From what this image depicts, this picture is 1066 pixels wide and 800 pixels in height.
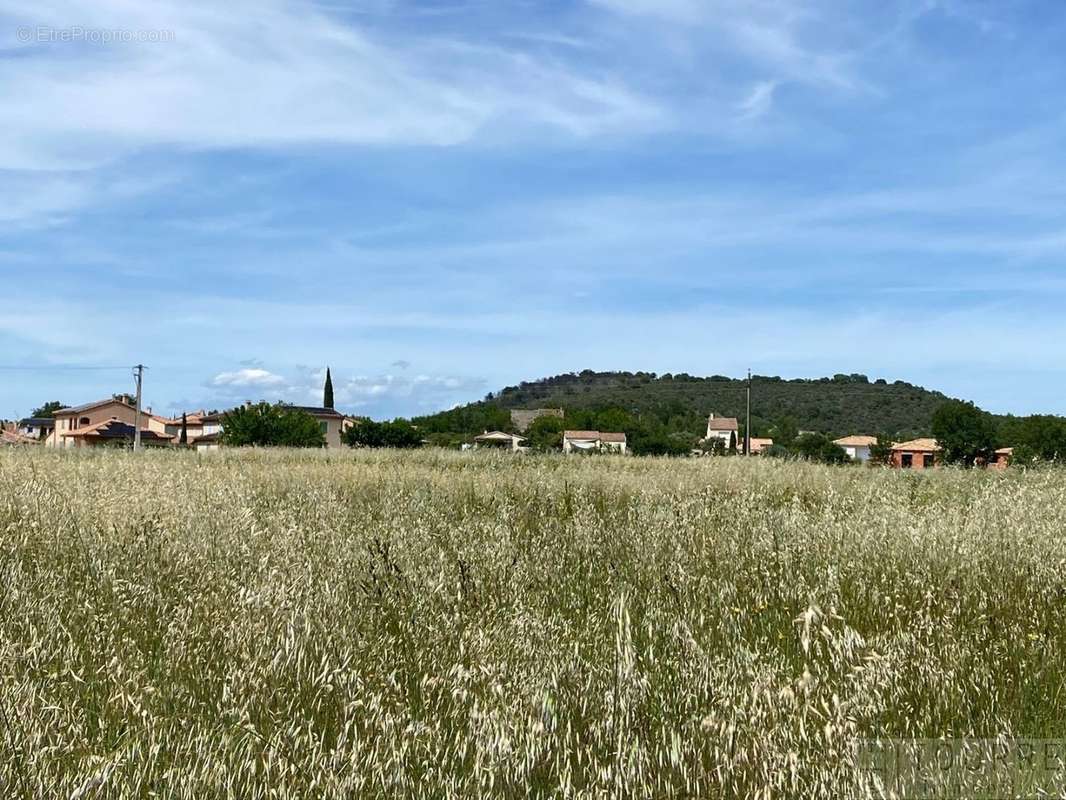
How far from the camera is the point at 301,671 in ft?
8.94

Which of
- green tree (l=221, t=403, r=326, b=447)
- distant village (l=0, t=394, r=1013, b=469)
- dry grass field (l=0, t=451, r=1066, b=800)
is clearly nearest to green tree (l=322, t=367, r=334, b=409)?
distant village (l=0, t=394, r=1013, b=469)

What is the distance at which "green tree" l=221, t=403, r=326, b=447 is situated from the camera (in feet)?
203

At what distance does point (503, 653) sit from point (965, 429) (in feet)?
261

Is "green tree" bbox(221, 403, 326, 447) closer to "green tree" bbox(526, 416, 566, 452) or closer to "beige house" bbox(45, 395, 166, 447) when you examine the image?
"green tree" bbox(526, 416, 566, 452)

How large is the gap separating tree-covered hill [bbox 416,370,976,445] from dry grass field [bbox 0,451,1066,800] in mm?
85622

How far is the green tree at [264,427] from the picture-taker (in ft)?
203

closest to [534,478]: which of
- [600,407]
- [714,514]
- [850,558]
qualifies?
[714,514]

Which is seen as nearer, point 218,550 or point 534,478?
point 218,550

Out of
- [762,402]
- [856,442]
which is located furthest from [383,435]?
[762,402]

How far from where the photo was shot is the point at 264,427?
2446 inches

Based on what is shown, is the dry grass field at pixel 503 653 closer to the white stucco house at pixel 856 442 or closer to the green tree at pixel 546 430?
the green tree at pixel 546 430

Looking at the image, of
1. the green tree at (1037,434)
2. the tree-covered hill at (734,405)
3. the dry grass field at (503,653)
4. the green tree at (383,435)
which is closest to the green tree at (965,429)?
the green tree at (1037,434)

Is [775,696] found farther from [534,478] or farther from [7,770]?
[534,478]

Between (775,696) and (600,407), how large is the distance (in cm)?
12201
